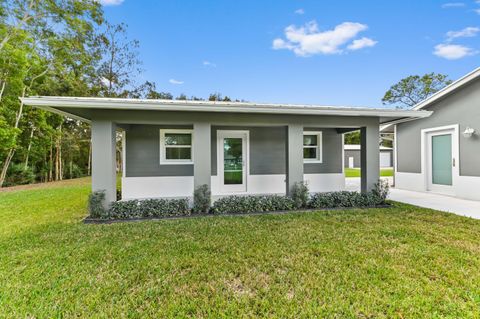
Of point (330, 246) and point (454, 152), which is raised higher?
point (454, 152)

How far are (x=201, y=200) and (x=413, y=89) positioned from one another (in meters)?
33.9

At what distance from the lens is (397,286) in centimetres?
242

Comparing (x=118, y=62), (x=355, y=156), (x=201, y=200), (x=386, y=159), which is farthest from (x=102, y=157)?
(x=386, y=159)

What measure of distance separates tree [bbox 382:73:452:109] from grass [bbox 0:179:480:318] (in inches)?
1208

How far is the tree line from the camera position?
438 inches

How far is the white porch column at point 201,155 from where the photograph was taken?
18.2 feet

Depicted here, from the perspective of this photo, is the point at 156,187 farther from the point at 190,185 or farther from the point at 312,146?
the point at 312,146

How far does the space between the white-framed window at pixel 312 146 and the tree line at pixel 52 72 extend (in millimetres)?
13454

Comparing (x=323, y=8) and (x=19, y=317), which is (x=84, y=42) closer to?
(x=323, y=8)

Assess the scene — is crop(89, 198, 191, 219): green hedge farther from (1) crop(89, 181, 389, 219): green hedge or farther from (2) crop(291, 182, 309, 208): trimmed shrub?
(2) crop(291, 182, 309, 208): trimmed shrub

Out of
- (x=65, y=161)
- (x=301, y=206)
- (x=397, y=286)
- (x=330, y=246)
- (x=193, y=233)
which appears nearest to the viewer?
(x=397, y=286)

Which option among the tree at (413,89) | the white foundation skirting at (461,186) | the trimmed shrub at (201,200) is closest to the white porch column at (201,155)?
the trimmed shrub at (201,200)

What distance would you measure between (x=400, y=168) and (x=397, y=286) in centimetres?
861

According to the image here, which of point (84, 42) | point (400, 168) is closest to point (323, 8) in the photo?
point (400, 168)
